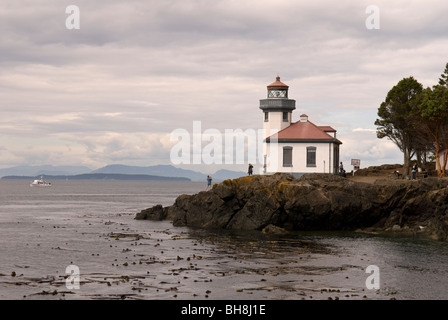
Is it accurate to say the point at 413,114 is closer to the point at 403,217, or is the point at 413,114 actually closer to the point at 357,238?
the point at 403,217

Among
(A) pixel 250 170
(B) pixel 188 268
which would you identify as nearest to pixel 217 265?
(B) pixel 188 268

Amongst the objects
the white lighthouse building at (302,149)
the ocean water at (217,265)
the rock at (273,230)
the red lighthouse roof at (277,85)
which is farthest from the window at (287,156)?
the rock at (273,230)

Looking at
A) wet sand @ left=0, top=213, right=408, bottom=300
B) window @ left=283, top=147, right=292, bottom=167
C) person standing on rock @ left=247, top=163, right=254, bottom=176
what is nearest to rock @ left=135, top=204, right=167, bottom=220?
person standing on rock @ left=247, top=163, right=254, bottom=176

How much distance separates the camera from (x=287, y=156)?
63.0 metres

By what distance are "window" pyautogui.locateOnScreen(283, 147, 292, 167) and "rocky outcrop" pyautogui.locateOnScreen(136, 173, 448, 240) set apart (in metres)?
12.4

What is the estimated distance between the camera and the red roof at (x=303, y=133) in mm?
62719

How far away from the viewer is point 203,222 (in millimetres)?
51344

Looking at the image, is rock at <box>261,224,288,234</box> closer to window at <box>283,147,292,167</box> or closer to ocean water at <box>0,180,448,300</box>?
ocean water at <box>0,180,448,300</box>

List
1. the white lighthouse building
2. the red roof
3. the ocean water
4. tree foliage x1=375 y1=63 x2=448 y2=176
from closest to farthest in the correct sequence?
1. the ocean water
2. tree foliage x1=375 y1=63 x2=448 y2=176
3. the white lighthouse building
4. the red roof

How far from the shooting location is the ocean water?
24.8 m

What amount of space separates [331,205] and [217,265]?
19322mm

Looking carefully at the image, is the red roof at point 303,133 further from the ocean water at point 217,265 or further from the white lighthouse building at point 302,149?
the ocean water at point 217,265
